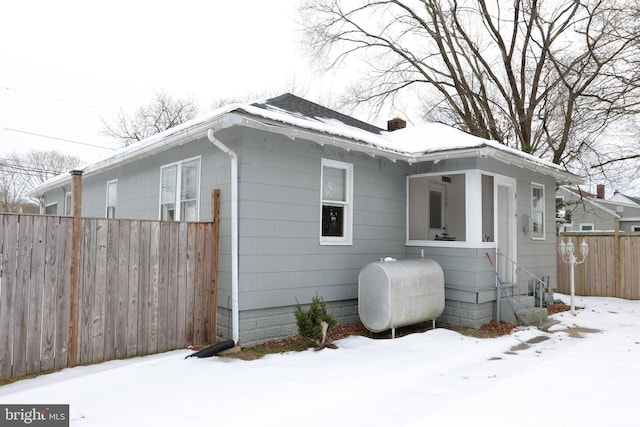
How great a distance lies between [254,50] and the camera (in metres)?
27.0

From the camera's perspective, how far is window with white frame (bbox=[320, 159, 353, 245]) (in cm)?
691

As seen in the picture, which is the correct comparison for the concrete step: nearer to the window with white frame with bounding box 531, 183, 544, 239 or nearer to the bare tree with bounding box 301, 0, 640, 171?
the window with white frame with bounding box 531, 183, 544, 239

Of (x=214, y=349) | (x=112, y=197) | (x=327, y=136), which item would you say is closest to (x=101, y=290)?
(x=214, y=349)

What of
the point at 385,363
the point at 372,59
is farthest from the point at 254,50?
the point at 385,363

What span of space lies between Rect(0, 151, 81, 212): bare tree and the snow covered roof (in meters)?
26.7

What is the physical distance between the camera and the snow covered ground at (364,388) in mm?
3533

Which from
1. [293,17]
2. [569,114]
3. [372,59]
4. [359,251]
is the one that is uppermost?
[293,17]

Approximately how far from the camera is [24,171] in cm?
3180

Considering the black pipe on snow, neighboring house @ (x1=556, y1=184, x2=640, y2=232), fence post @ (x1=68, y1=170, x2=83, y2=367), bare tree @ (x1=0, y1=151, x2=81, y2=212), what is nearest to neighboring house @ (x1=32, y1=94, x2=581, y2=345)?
the black pipe on snow

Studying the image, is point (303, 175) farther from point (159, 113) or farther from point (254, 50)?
point (159, 113)

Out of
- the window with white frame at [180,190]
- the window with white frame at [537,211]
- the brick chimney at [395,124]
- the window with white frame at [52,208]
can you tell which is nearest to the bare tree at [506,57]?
the window with white frame at [537,211]

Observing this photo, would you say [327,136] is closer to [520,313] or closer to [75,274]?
[75,274]

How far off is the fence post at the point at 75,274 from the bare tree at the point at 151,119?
25416 mm

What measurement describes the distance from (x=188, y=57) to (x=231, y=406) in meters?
28.1
